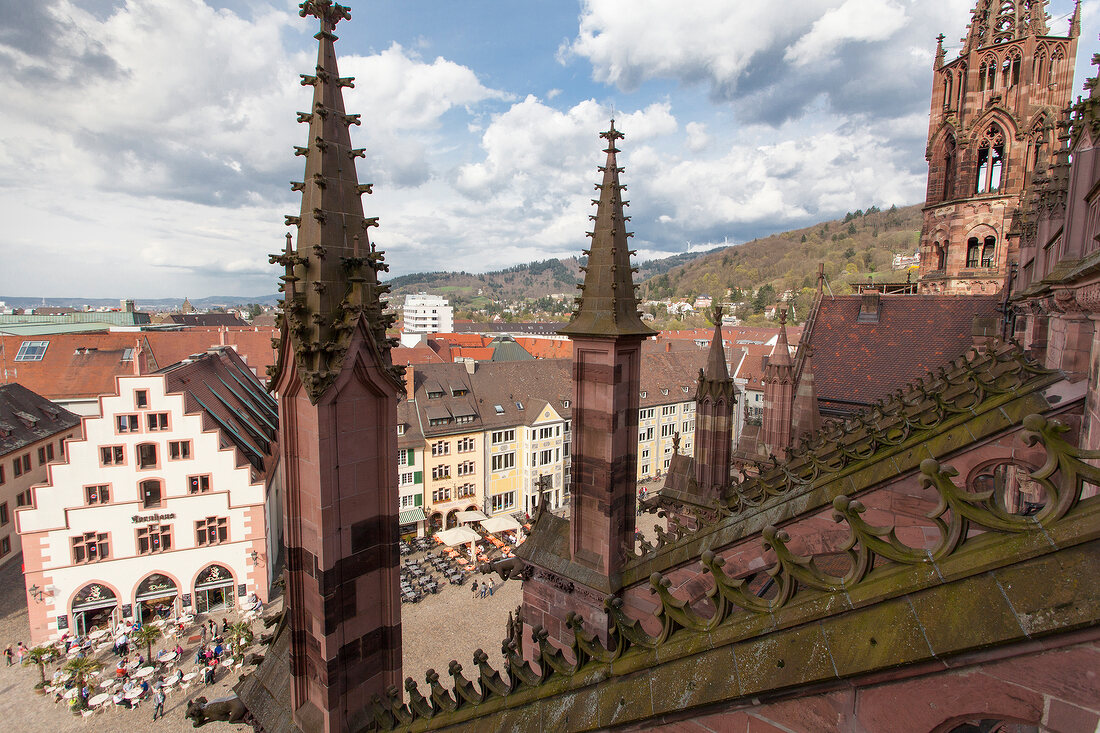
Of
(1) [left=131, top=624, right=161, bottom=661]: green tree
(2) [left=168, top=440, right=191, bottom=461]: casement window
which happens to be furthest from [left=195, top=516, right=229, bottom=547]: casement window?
(1) [left=131, top=624, right=161, bottom=661]: green tree

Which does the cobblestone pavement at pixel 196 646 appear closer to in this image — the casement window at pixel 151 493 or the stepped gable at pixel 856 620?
the casement window at pixel 151 493

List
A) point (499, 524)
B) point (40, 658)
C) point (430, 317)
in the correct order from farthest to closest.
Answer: point (430, 317)
point (499, 524)
point (40, 658)

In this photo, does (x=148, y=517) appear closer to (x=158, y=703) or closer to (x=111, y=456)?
(x=111, y=456)

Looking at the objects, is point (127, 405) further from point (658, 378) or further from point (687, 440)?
point (687, 440)

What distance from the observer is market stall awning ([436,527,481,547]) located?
106 ft

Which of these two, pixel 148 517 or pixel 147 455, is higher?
pixel 147 455

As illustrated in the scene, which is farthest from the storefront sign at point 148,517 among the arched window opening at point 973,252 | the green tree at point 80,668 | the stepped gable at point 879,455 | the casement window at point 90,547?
the arched window opening at point 973,252

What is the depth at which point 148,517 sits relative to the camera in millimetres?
24672

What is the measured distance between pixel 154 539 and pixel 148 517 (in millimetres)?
1248

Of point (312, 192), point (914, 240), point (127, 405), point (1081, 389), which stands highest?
point (914, 240)

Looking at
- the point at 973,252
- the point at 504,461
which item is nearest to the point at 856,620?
the point at 973,252

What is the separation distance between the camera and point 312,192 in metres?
5.26

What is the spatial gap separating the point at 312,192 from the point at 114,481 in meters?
27.1

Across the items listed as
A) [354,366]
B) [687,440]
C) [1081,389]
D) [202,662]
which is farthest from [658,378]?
[354,366]
